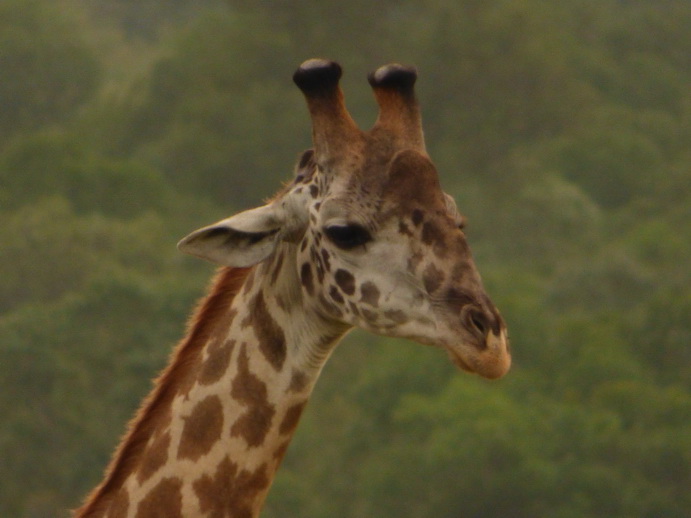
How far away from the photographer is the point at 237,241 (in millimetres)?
6383

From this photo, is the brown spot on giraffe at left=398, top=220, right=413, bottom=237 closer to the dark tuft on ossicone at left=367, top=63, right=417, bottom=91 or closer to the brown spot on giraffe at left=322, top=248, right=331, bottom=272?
the brown spot on giraffe at left=322, top=248, right=331, bottom=272

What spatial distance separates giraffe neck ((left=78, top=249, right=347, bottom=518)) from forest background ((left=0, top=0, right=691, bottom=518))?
23455mm

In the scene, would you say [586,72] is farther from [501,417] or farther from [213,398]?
[213,398]

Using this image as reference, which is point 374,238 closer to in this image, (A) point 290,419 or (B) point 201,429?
(A) point 290,419

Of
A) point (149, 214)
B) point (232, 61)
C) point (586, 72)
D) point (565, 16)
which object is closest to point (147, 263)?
point (149, 214)

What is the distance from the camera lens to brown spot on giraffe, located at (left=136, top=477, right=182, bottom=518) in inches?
248

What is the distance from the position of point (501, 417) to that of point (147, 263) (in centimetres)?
1113

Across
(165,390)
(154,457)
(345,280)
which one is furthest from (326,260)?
(154,457)

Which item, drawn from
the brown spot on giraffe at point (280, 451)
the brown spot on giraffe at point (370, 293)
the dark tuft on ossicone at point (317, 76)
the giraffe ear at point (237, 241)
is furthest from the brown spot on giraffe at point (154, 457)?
the dark tuft on ossicone at point (317, 76)

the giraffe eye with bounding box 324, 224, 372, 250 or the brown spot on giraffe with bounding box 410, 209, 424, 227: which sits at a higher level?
the brown spot on giraffe with bounding box 410, 209, 424, 227

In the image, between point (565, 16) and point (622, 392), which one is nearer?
point (622, 392)

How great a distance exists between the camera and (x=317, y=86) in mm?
6484

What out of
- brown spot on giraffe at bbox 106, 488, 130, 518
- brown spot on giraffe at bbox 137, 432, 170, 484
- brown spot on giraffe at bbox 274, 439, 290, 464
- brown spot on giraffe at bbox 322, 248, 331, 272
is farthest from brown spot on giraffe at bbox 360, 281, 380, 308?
brown spot on giraffe at bbox 106, 488, 130, 518

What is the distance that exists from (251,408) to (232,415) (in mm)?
71
